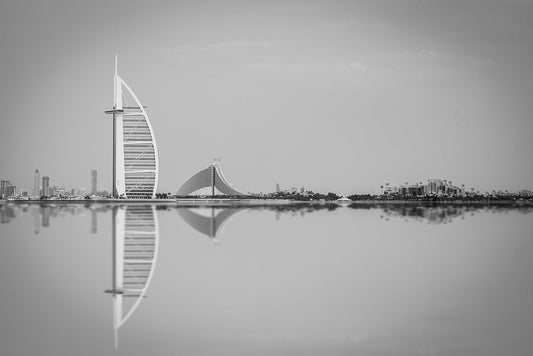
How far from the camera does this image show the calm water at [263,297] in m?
14.5

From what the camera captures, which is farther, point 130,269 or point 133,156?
point 133,156

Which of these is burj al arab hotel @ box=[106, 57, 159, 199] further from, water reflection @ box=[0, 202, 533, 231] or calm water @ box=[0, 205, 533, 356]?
calm water @ box=[0, 205, 533, 356]

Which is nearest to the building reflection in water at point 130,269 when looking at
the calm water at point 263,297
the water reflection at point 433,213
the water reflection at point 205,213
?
the calm water at point 263,297

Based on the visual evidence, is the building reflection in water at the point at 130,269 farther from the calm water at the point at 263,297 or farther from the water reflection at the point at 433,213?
the water reflection at the point at 433,213

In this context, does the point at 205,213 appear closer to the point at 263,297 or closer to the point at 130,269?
the point at 130,269

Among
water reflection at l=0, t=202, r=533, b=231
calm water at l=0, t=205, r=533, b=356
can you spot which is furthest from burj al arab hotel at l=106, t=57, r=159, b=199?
calm water at l=0, t=205, r=533, b=356

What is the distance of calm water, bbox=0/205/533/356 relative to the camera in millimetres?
14539

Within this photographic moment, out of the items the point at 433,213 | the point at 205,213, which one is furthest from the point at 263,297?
the point at 433,213

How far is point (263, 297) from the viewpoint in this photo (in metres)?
19.0

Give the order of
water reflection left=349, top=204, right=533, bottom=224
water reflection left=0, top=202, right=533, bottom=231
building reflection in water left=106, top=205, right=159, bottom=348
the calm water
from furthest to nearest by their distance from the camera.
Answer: water reflection left=349, top=204, right=533, bottom=224
water reflection left=0, top=202, right=533, bottom=231
building reflection in water left=106, top=205, right=159, bottom=348
the calm water

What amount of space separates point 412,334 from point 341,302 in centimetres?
350

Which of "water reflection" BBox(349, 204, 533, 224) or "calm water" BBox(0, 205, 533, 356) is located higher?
"water reflection" BBox(349, 204, 533, 224)

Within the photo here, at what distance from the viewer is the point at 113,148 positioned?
4771 inches

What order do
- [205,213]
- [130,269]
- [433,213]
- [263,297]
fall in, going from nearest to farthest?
1. [263,297]
2. [130,269]
3. [205,213]
4. [433,213]
